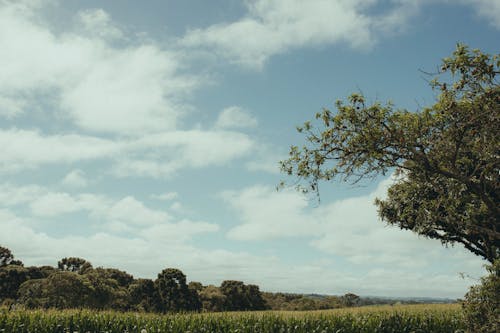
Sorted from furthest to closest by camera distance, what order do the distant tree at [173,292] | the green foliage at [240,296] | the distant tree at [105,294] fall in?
the green foliage at [240,296] → the distant tree at [173,292] → the distant tree at [105,294]

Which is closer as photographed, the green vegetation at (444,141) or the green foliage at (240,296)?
the green vegetation at (444,141)

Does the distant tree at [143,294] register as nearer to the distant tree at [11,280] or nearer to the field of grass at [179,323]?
the distant tree at [11,280]

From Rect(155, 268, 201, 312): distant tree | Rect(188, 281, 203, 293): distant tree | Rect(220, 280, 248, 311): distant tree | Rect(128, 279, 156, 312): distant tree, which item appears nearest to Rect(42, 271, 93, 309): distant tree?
Rect(128, 279, 156, 312): distant tree

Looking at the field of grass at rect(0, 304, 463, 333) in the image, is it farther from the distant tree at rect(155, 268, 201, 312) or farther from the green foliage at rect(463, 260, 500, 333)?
the distant tree at rect(155, 268, 201, 312)

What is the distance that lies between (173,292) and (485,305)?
5411cm

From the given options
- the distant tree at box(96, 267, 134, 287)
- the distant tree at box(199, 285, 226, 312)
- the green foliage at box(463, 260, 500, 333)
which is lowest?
the distant tree at box(199, 285, 226, 312)

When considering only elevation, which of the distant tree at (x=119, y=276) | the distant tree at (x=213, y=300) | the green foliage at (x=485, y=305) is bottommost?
the distant tree at (x=213, y=300)

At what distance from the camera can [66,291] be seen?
55.7 meters

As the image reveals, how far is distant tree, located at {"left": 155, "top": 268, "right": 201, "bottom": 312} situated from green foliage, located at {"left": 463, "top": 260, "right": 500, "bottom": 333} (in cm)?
5193

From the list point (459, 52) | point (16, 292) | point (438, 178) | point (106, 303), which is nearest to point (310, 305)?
point (106, 303)

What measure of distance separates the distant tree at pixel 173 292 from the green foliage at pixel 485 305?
51.9 m

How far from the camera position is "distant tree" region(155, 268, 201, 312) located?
6469 centimetres

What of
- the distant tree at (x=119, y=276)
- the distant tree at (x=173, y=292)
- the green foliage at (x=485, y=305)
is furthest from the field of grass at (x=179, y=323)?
the distant tree at (x=119, y=276)

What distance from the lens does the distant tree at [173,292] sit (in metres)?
64.7
